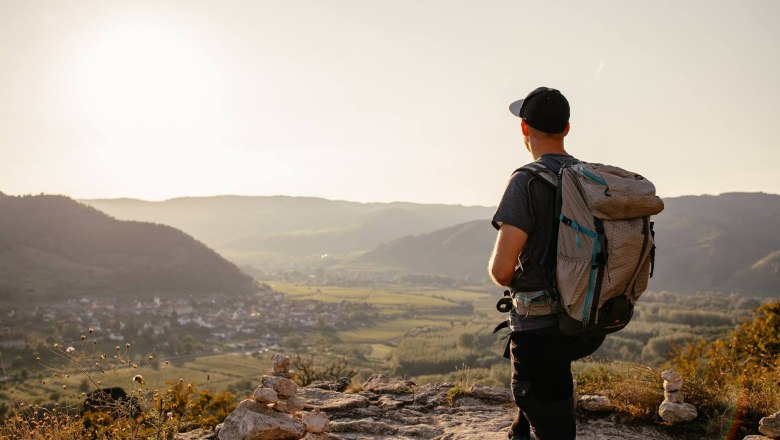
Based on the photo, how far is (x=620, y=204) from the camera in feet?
9.14

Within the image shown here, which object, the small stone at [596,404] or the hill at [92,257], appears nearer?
the small stone at [596,404]

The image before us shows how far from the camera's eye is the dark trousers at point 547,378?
2955 mm

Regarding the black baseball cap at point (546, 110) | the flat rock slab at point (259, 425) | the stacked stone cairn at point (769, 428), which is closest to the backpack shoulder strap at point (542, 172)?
the black baseball cap at point (546, 110)

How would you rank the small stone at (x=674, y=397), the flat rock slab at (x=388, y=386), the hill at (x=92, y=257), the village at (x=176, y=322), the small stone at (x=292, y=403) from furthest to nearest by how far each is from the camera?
1. the hill at (x=92, y=257)
2. the village at (x=176, y=322)
3. the flat rock slab at (x=388, y=386)
4. the small stone at (x=674, y=397)
5. the small stone at (x=292, y=403)

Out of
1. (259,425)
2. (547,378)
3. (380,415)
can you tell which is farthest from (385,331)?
(547,378)

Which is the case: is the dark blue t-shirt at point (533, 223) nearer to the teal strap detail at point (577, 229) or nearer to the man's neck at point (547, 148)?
the teal strap detail at point (577, 229)

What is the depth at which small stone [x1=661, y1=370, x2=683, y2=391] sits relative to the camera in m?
6.18

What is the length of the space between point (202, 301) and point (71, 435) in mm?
75030

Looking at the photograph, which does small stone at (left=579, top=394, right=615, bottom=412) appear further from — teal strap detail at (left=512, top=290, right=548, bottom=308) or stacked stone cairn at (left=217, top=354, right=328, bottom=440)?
teal strap detail at (left=512, top=290, right=548, bottom=308)

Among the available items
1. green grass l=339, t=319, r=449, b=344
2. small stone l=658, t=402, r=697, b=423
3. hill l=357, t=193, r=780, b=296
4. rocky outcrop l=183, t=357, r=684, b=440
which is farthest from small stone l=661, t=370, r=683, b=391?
hill l=357, t=193, r=780, b=296

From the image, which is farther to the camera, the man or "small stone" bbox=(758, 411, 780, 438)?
"small stone" bbox=(758, 411, 780, 438)

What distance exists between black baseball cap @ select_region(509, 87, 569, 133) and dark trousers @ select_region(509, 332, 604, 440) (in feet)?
4.21

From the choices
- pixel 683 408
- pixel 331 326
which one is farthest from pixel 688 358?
pixel 331 326

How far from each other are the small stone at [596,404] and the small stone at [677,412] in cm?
62
